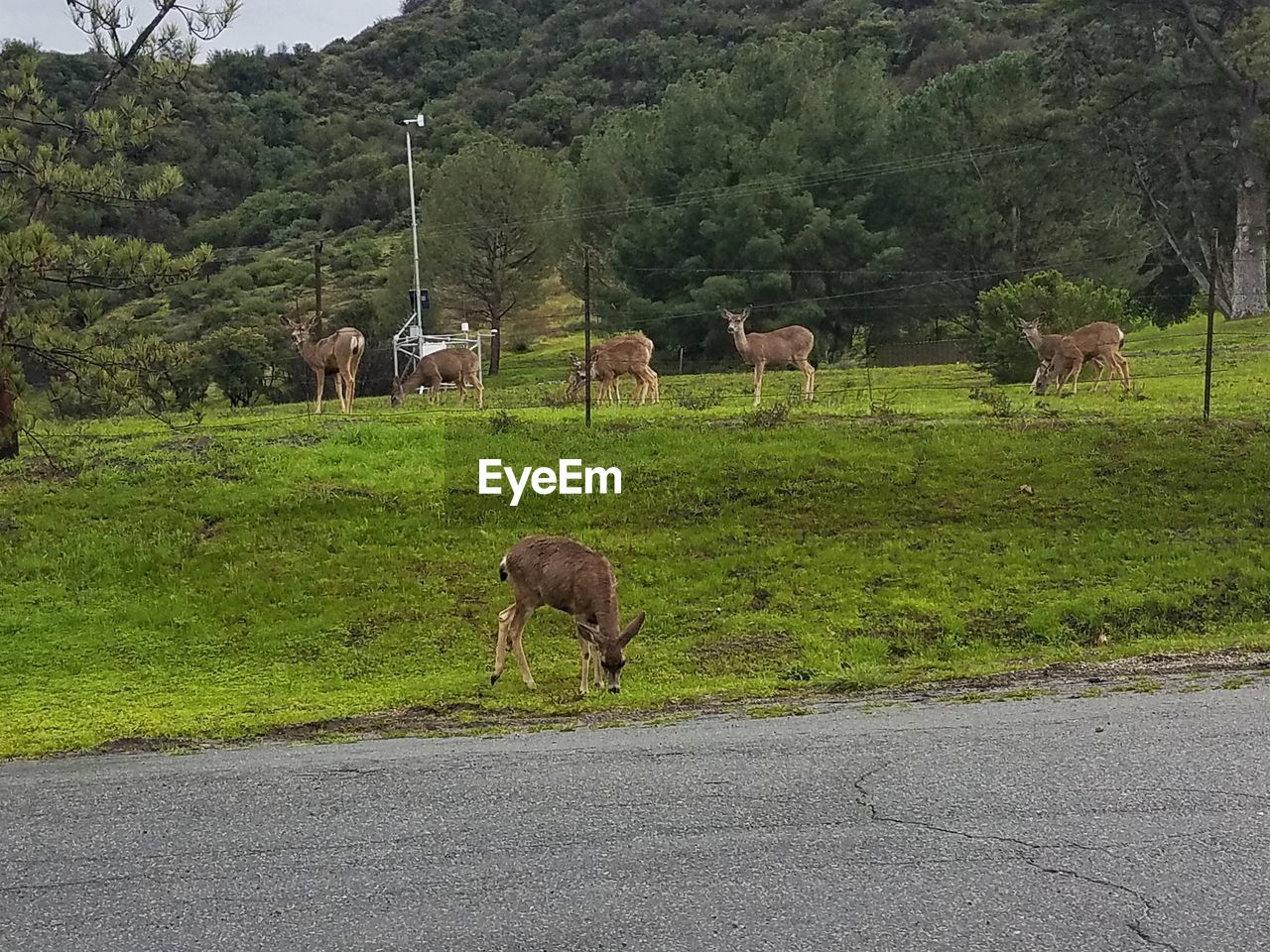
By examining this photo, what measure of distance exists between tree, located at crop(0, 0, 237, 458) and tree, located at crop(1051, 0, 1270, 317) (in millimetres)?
33412

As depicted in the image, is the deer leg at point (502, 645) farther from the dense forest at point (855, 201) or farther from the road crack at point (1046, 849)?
the dense forest at point (855, 201)

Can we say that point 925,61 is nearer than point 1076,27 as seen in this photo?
No

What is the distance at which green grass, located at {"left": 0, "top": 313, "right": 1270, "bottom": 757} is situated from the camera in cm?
995

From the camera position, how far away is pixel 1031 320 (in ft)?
81.4

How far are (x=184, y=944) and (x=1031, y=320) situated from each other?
76.3 feet

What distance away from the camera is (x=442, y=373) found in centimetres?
2461

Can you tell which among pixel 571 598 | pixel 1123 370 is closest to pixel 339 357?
pixel 571 598

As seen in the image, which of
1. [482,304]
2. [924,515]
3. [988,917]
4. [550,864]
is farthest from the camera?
[482,304]

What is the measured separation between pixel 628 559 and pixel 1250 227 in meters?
32.3

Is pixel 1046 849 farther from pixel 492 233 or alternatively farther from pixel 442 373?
pixel 492 233

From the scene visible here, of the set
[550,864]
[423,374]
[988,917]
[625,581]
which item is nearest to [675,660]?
[625,581]

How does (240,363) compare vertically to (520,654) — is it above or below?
above

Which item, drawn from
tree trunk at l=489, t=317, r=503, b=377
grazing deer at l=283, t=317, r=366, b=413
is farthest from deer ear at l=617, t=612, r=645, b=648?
tree trunk at l=489, t=317, r=503, b=377

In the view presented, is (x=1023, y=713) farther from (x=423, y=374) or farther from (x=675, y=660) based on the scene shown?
(x=423, y=374)
